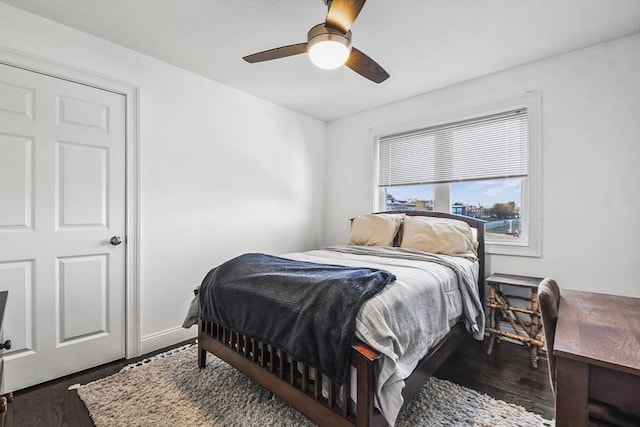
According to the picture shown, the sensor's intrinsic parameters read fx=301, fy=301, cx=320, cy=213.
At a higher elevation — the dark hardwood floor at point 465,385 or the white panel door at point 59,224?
the white panel door at point 59,224

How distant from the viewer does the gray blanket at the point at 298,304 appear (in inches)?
52.9

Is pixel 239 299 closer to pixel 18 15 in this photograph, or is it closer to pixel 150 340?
pixel 150 340

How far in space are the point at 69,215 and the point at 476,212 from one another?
351 centimetres

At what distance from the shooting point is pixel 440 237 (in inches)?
105

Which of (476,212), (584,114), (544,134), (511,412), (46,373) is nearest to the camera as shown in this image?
(511,412)

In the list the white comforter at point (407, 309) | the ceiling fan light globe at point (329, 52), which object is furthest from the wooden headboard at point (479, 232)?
the ceiling fan light globe at point (329, 52)

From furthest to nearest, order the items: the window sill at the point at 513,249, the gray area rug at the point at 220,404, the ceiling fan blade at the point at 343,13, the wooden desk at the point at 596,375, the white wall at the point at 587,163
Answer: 1. the window sill at the point at 513,249
2. the white wall at the point at 587,163
3. the gray area rug at the point at 220,404
4. the ceiling fan blade at the point at 343,13
5. the wooden desk at the point at 596,375

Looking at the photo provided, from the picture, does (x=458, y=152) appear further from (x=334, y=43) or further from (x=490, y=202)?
(x=334, y=43)

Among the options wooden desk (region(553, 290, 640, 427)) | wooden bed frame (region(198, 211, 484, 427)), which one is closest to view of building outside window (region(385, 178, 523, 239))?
wooden bed frame (region(198, 211, 484, 427))

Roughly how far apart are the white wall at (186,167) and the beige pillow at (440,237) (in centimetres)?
157

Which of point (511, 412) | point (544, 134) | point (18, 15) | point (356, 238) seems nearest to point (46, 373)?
point (18, 15)

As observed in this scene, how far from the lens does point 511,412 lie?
5.59 ft

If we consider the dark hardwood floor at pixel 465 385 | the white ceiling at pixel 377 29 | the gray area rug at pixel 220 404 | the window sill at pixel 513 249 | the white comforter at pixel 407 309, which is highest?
the white ceiling at pixel 377 29

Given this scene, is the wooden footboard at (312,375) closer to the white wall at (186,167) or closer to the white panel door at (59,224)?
the white wall at (186,167)
